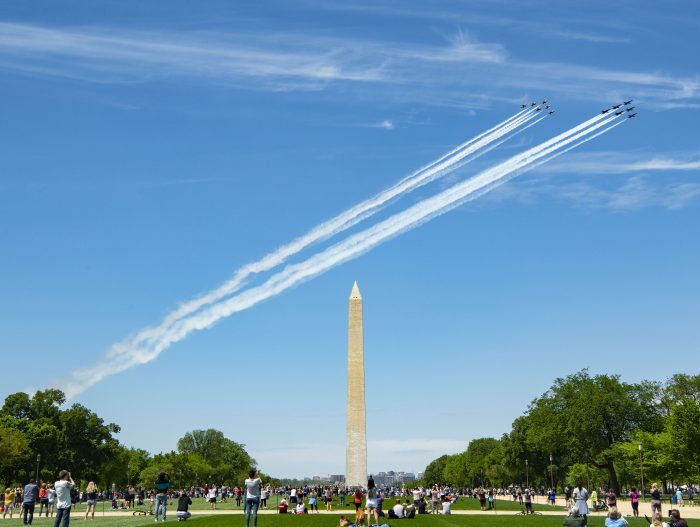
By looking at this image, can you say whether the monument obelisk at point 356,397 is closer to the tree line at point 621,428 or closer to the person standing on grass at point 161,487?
the tree line at point 621,428

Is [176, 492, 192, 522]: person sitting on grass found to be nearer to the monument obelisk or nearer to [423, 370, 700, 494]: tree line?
the monument obelisk

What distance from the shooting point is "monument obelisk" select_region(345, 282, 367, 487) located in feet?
251

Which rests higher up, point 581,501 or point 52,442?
point 52,442

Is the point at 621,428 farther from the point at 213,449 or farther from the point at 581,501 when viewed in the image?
the point at 213,449

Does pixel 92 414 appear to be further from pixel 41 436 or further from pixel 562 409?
pixel 562 409

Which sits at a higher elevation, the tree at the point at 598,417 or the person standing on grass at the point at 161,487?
the tree at the point at 598,417

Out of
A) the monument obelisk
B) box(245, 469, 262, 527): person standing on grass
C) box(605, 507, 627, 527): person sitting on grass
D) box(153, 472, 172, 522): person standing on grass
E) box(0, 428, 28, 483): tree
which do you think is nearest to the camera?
box(605, 507, 627, 527): person sitting on grass

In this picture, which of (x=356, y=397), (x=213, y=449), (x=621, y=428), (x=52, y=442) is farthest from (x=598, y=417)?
(x=213, y=449)

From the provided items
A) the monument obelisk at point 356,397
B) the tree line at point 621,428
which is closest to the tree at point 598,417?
the tree line at point 621,428

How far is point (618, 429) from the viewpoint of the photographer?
10006 centimetres

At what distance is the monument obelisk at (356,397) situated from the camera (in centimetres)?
7638

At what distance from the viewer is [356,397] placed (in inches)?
3007

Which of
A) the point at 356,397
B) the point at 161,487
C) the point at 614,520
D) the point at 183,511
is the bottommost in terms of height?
the point at 614,520

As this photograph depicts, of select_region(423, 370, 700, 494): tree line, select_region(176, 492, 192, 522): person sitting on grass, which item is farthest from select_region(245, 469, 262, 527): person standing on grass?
select_region(423, 370, 700, 494): tree line
